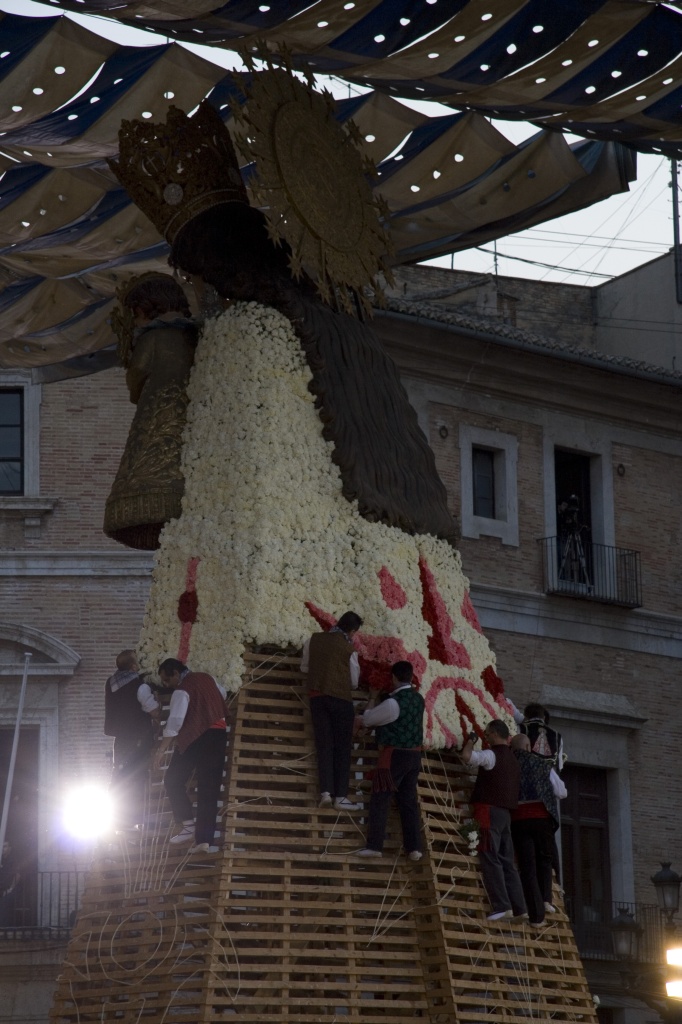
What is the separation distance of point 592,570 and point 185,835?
1797 centimetres

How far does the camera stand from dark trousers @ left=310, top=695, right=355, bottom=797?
467 inches

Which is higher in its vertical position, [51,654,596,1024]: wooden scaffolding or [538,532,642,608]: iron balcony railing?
[538,532,642,608]: iron balcony railing

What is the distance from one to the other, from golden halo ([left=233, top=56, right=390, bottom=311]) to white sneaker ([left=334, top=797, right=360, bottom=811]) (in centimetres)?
357

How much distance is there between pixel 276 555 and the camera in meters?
12.4

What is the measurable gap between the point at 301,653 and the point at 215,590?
0.69 metres

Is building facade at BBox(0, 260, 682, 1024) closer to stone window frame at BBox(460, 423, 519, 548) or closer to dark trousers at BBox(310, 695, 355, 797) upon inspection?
stone window frame at BBox(460, 423, 519, 548)

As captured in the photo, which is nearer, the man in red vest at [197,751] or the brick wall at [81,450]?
the man in red vest at [197,751]

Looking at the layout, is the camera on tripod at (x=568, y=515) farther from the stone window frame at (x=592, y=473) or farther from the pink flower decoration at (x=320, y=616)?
the pink flower decoration at (x=320, y=616)

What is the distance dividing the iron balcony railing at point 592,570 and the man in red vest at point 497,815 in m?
15.6

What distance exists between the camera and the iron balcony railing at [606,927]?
88.0ft

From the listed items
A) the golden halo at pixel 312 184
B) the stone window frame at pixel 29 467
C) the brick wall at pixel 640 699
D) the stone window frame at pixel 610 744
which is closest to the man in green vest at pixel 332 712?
the golden halo at pixel 312 184

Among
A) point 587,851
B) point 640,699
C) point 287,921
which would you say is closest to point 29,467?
point 587,851

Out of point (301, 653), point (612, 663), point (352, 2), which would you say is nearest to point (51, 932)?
point (612, 663)

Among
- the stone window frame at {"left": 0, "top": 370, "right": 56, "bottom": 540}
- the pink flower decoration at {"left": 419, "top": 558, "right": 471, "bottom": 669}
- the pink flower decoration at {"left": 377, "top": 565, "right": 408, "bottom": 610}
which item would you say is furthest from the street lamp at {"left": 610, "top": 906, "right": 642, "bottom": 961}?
the pink flower decoration at {"left": 377, "top": 565, "right": 408, "bottom": 610}
